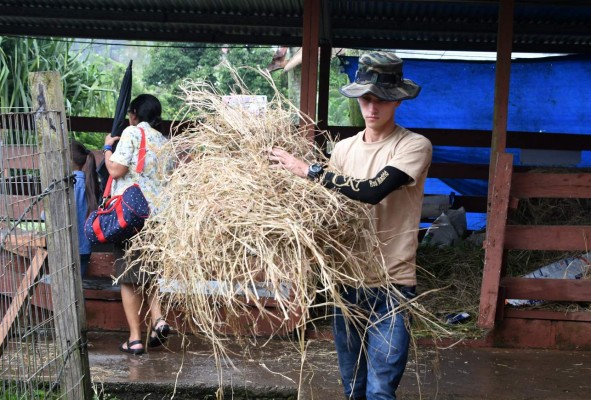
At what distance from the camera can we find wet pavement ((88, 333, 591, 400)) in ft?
16.2

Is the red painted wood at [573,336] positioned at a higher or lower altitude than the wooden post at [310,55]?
lower

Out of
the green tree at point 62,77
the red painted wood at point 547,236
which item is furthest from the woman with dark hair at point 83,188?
the green tree at point 62,77

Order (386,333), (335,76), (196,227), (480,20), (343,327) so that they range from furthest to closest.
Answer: (335,76) < (480,20) < (343,327) < (386,333) < (196,227)

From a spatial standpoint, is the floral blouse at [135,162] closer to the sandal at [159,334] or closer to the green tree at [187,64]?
the sandal at [159,334]

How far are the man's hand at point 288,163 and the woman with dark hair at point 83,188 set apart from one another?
295cm

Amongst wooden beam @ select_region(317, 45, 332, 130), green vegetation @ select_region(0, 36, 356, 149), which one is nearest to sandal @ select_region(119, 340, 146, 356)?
wooden beam @ select_region(317, 45, 332, 130)

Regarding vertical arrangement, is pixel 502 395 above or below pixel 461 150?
below

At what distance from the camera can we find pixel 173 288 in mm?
3357

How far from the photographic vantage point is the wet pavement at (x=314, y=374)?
16.2ft

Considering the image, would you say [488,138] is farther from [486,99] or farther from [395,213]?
[395,213]

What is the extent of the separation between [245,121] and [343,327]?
1.08 m

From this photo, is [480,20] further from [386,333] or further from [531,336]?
[386,333]

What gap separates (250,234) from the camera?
313cm

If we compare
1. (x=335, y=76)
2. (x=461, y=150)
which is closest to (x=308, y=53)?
(x=461, y=150)
